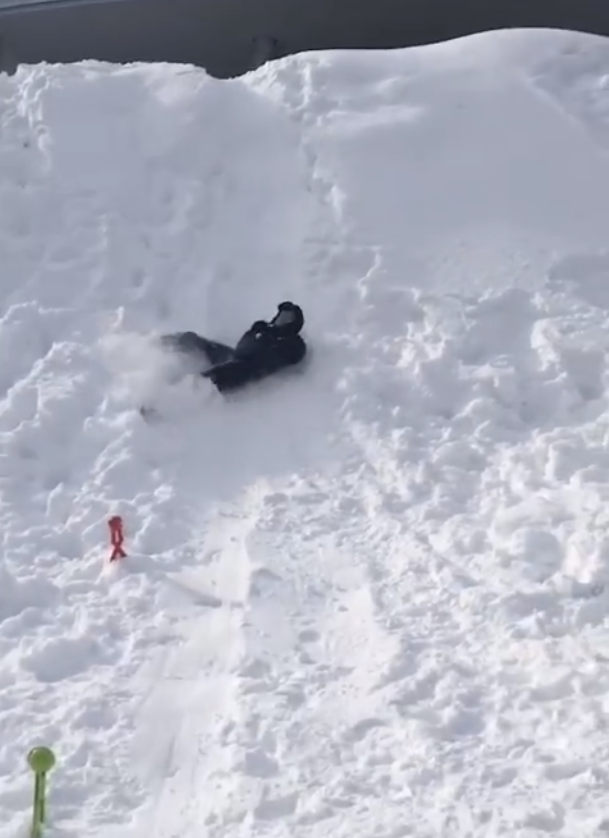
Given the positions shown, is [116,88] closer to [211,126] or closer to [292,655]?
[211,126]

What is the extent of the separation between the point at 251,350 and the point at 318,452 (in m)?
0.69

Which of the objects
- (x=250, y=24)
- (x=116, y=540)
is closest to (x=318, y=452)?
(x=116, y=540)

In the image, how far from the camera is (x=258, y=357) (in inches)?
254

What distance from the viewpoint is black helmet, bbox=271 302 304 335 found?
21.4 ft

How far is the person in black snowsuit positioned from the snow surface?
4.2 inches

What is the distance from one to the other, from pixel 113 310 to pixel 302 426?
4.08 feet

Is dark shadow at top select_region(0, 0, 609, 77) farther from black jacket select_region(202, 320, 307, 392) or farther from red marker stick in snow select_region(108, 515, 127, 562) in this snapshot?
red marker stick in snow select_region(108, 515, 127, 562)

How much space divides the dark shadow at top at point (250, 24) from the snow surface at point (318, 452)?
1.12m

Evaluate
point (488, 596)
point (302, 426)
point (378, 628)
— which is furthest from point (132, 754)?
point (302, 426)

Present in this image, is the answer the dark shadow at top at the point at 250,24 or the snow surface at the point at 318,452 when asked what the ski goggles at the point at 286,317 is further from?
the dark shadow at top at the point at 250,24

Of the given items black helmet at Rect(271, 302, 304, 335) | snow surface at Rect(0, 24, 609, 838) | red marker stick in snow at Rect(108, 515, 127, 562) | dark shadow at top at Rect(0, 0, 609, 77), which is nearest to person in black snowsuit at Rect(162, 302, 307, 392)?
black helmet at Rect(271, 302, 304, 335)

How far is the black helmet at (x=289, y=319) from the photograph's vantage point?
6.52 metres

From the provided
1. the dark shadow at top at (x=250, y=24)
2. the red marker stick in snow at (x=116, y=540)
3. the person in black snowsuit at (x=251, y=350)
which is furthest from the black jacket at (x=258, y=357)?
the dark shadow at top at (x=250, y=24)

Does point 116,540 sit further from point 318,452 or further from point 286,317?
point 286,317
